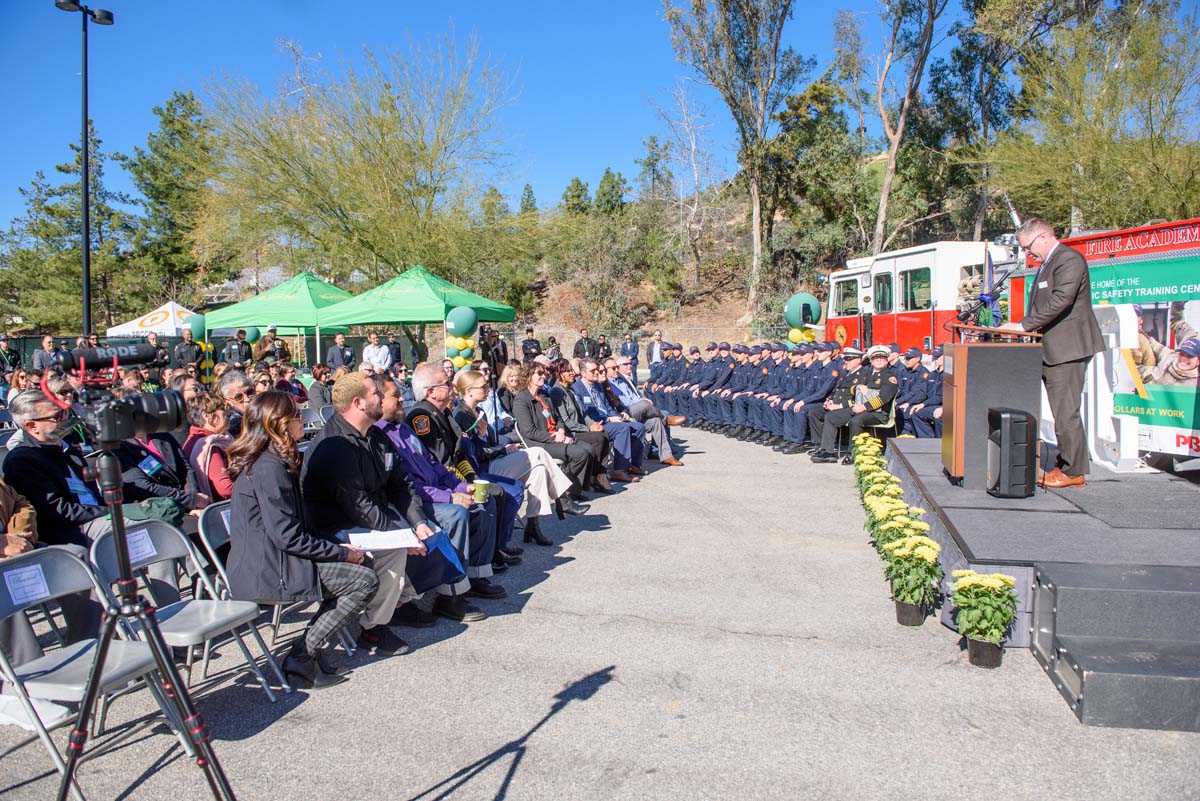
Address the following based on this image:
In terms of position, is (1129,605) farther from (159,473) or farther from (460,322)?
(460,322)

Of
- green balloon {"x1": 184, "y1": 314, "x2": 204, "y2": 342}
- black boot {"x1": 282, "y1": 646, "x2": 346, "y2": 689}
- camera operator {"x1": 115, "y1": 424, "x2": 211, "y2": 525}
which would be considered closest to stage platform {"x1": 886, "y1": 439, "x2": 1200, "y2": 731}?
black boot {"x1": 282, "y1": 646, "x2": 346, "y2": 689}

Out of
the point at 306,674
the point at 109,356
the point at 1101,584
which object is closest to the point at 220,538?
the point at 306,674

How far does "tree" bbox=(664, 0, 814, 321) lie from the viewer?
31.5 meters

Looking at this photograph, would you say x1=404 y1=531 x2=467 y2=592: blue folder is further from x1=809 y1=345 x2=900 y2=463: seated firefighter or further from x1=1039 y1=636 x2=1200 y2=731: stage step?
x1=809 y1=345 x2=900 y2=463: seated firefighter

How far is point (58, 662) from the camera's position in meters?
3.38

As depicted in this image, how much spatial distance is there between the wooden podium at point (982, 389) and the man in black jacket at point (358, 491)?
3740 millimetres

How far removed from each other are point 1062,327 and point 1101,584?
236 centimetres

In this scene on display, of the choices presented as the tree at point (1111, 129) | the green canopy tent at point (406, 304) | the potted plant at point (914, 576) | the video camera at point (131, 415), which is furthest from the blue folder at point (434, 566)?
the tree at point (1111, 129)

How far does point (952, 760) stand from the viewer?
3271mm

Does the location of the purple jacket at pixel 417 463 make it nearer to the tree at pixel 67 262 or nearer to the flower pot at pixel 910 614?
the flower pot at pixel 910 614

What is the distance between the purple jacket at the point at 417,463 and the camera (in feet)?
17.6

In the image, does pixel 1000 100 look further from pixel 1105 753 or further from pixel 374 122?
pixel 1105 753

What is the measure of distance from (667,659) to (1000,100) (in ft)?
108

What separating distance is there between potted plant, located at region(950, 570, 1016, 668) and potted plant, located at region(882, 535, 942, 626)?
50cm
